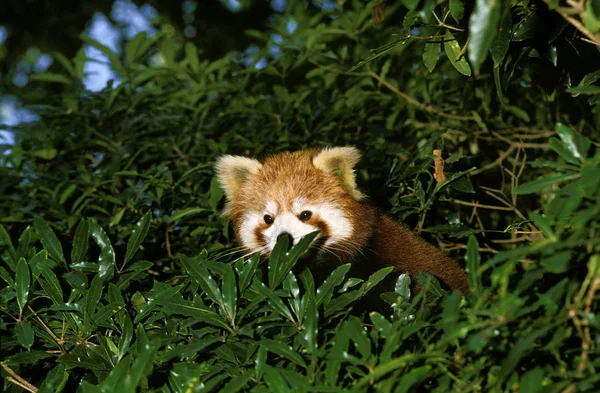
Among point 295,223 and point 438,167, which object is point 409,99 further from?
point 295,223

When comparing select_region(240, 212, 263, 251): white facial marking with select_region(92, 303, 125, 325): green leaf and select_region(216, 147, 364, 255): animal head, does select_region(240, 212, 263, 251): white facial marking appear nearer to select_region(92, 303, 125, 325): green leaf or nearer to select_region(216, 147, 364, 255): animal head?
select_region(216, 147, 364, 255): animal head

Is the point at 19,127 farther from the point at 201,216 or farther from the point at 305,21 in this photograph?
the point at 305,21

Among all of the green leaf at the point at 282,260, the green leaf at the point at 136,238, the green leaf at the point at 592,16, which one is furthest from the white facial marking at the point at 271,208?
the green leaf at the point at 592,16

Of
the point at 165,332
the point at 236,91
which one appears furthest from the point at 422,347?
the point at 236,91

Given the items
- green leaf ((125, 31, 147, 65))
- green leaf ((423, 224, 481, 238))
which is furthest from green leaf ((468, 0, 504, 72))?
green leaf ((125, 31, 147, 65))

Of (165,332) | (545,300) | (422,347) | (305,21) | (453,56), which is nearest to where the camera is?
(545,300)

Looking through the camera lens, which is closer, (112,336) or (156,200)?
(112,336)

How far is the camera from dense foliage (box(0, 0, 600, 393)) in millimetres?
1564

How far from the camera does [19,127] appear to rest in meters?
4.16

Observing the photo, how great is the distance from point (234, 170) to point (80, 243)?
1.25 m

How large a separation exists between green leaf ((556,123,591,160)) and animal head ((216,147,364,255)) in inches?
70.2

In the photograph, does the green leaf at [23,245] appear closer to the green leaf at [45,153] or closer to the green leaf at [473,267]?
the green leaf at [45,153]

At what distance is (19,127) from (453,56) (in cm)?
299

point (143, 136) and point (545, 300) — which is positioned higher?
point (143, 136)
